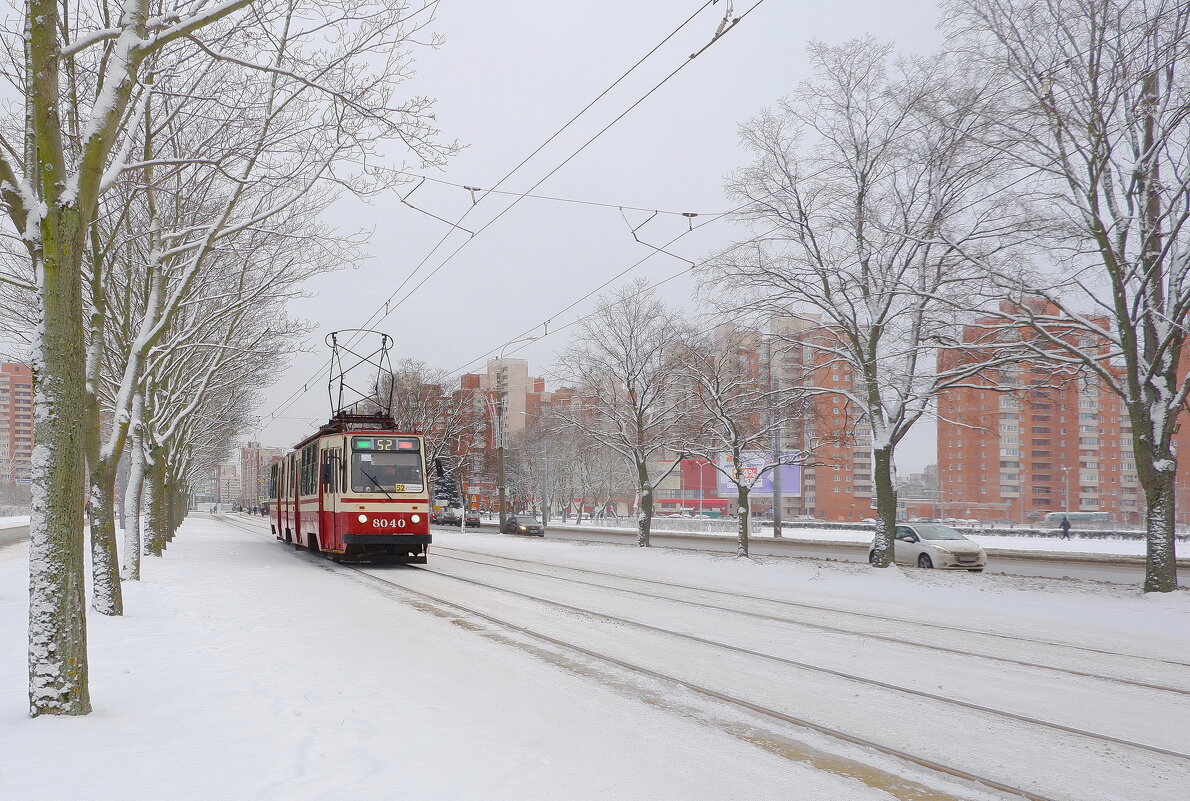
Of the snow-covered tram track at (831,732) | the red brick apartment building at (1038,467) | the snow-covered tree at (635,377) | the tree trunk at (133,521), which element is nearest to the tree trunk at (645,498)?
the snow-covered tree at (635,377)

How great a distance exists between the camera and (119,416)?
484 inches

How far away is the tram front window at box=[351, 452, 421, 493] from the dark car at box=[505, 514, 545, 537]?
31079mm

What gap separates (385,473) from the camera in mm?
22188

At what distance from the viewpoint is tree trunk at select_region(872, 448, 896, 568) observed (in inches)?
853

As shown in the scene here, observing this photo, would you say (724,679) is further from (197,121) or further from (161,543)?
(161,543)

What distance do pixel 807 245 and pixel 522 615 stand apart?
42.4 ft

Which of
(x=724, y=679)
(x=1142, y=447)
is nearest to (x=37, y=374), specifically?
(x=724, y=679)

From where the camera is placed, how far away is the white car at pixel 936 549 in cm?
2381

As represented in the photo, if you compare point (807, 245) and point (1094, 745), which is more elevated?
point (807, 245)

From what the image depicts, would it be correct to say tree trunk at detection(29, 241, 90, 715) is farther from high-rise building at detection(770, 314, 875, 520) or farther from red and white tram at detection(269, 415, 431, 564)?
high-rise building at detection(770, 314, 875, 520)

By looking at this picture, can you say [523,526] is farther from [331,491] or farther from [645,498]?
[331,491]

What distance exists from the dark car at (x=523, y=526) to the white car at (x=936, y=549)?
2978 cm

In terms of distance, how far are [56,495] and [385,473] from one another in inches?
635

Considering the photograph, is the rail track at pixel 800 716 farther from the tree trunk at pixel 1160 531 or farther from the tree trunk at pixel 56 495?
the tree trunk at pixel 1160 531
